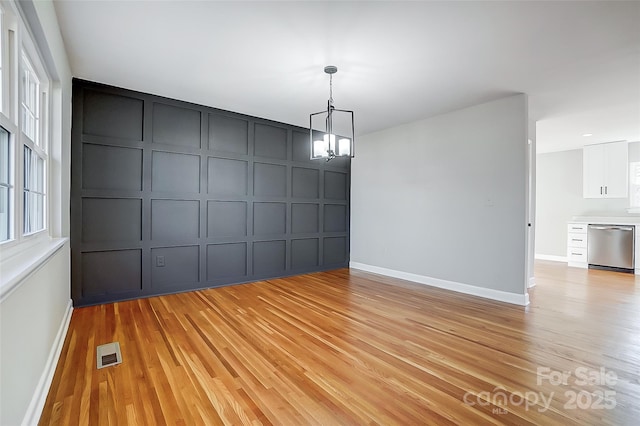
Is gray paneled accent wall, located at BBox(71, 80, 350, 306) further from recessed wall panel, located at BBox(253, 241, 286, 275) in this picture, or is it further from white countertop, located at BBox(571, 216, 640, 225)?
white countertop, located at BBox(571, 216, 640, 225)

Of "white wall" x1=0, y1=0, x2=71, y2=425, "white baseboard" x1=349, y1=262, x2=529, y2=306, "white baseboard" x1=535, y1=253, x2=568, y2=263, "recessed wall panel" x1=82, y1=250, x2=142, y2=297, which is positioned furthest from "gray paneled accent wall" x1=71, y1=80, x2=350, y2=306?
"white baseboard" x1=535, y1=253, x2=568, y2=263

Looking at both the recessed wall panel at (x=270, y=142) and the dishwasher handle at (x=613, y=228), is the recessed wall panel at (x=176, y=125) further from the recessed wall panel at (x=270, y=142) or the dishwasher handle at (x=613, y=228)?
the dishwasher handle at (x=613, y=228)

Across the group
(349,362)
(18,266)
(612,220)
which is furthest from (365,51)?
(612,220)

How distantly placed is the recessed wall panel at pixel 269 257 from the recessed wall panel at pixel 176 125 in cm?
184

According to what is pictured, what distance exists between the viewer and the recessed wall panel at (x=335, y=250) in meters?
5.97

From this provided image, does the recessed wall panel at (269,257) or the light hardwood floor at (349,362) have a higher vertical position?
the recessed wall panel at (269,257)

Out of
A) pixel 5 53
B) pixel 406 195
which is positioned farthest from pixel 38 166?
Answer: pixel 406 195

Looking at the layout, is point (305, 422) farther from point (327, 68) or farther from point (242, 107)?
point (242, 107)

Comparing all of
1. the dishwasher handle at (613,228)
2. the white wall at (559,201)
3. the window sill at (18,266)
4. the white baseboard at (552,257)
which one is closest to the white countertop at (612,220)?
the dishwasher handle at (613,228)

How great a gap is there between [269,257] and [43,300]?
3.28 m

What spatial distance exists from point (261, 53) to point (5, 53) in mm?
1833

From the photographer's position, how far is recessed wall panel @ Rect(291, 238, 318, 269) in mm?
5465

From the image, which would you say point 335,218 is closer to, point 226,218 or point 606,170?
point 226,218

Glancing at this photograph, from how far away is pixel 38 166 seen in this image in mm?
2434
